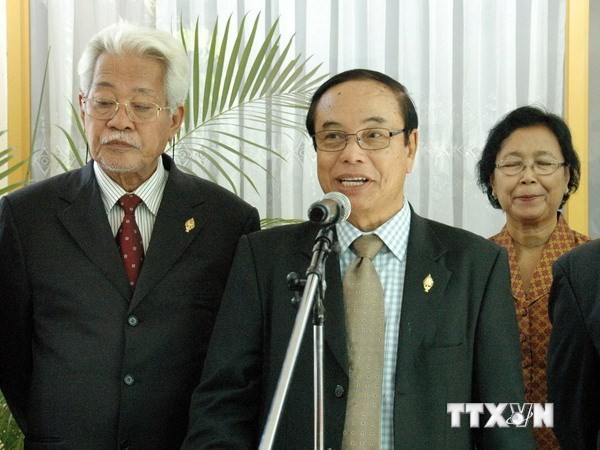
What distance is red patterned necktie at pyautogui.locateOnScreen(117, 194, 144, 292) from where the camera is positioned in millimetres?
2367

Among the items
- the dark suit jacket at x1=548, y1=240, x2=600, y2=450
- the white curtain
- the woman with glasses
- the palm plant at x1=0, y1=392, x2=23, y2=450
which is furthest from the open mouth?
the white curtain

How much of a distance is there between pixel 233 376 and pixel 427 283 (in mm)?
482

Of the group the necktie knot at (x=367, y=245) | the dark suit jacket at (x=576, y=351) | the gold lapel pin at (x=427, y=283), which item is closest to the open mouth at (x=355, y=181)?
the necktie knot at (x=367, y=245)

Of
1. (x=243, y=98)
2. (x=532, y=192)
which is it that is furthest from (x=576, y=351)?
(x=243, y=98)

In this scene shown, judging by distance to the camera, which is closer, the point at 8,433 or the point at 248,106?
the point at 8,433

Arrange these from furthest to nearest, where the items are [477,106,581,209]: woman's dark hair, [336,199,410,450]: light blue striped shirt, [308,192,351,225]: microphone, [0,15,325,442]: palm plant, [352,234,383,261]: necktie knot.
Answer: [0,15,325,442]: palm plant → [477,106,581,209]: woman's dark hair → [352,234,383,261]: necktie knot → [336,199,410,450]: light blue striped shirt → [308,192,351,225]: microphone

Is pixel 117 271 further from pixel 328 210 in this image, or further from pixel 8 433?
pixel 8 433

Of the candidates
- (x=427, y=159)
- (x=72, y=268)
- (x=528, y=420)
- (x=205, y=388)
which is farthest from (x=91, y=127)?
(x=427, y=159)

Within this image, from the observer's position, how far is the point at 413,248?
215 cm

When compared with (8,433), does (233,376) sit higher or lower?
higher

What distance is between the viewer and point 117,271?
2326mm

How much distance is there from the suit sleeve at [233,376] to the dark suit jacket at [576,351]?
2.40ft

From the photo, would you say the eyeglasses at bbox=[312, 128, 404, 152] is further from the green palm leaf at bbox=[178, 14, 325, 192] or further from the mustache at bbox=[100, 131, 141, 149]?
the green palm leaf at bbox=[178, 14, 325, 192]

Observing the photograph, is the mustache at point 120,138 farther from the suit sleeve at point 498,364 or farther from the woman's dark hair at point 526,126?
the woman's dark hair at point 526,126
